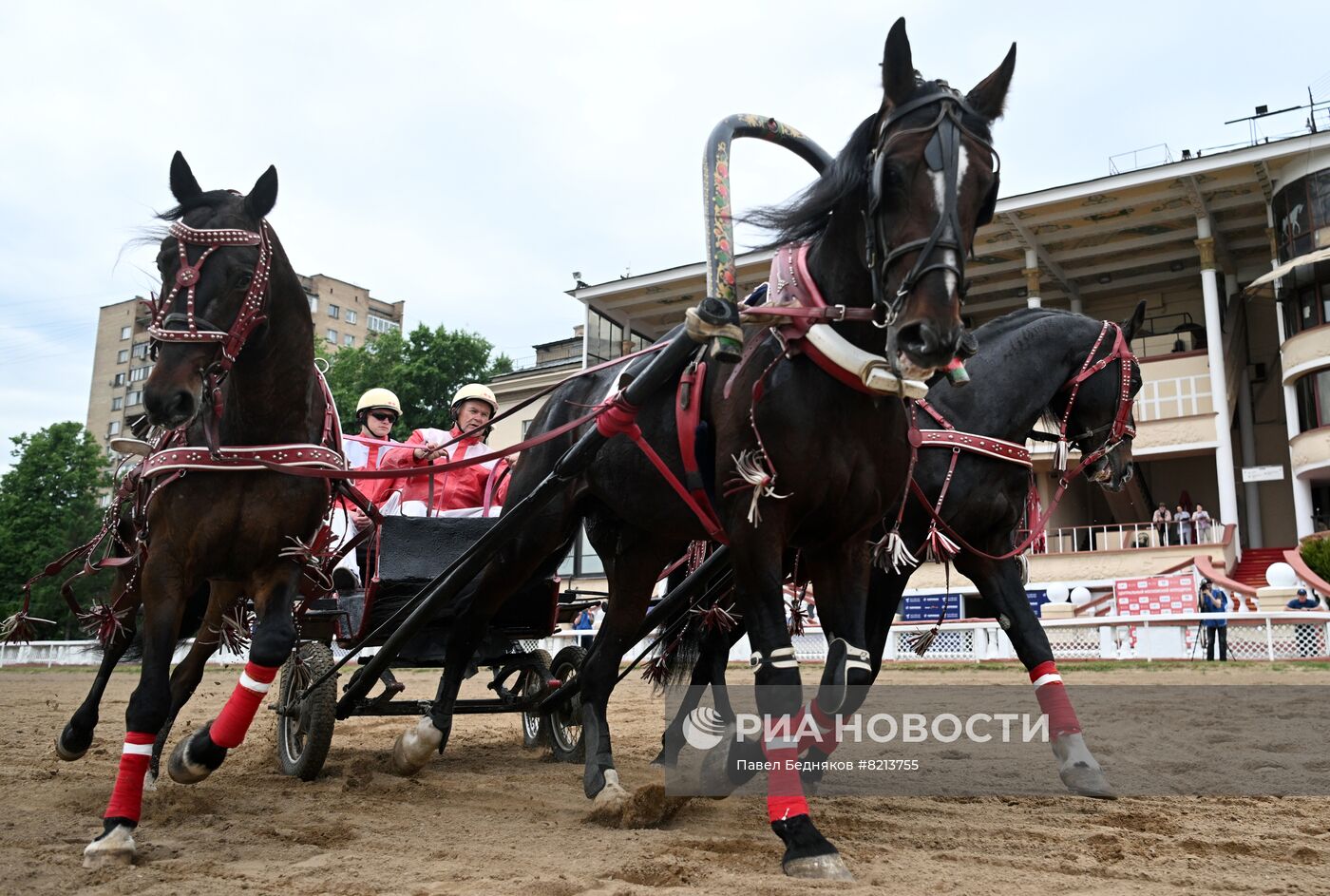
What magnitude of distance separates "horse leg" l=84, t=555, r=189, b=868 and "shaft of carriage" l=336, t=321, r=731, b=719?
4.17ft

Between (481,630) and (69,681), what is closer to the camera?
(481,630)

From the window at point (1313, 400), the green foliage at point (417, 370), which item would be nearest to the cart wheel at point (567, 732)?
the window at point (1313, 400)

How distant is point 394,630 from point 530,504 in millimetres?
1353

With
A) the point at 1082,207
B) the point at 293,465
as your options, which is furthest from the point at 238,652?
the point at 1082,207

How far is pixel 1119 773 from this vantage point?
592 cm

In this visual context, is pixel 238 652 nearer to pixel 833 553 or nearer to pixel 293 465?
pixel 293 465

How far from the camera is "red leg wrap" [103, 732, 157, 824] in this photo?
13.5 feet

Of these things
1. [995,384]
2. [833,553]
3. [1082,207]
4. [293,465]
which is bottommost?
[833,553]

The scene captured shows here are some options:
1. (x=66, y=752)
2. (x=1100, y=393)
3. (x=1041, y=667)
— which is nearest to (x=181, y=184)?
(x=66, y=752)

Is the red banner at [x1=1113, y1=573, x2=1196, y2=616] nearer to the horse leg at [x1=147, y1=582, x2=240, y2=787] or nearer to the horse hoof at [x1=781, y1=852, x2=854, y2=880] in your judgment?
the horse leg at [x1=147, y1=582, x2=240, y2=787]

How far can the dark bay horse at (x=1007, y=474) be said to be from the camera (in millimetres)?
5762

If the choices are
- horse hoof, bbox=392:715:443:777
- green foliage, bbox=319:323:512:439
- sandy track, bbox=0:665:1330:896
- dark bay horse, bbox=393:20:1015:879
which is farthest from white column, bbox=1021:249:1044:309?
dark bay horse, bbox=393:20:1015:879

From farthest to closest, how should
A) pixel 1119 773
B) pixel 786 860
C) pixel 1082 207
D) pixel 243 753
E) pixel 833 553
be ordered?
pixel 1082 207, pixel 243 753, pixel 1119 773, pixel 833 553, pixel 786 860

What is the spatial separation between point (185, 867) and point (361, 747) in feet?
13.0
